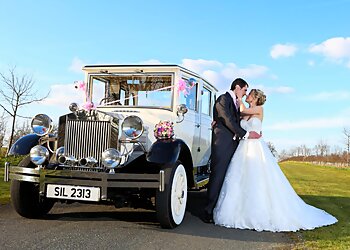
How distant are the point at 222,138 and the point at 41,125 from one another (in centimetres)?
270

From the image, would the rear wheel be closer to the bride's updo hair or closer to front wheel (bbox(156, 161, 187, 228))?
front wheel (bbox(156, 161, 187, 228))

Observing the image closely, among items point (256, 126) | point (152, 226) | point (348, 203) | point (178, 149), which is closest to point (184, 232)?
point (152, 226)

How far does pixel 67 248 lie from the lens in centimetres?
395

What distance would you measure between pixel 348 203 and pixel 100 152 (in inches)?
257

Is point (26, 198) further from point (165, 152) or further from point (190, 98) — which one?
point (190, 98)

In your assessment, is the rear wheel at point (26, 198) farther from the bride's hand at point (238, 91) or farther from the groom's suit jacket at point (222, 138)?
the bride's hand at point (238, 91)

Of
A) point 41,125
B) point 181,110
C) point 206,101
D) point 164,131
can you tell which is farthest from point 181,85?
point 41,125

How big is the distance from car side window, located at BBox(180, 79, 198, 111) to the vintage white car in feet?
0.08

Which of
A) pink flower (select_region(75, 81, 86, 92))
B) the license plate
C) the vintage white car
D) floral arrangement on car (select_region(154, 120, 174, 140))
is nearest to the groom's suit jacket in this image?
the vintage white car

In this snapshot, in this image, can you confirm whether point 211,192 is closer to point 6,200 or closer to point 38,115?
point 38,115

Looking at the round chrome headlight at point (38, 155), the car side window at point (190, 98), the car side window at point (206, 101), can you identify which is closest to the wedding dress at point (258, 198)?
the car side window at point (190, 98)

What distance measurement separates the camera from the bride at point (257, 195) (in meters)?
5.42

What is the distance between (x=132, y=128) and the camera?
16.4 ft

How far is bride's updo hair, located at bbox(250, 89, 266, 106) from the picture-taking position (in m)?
6.36
